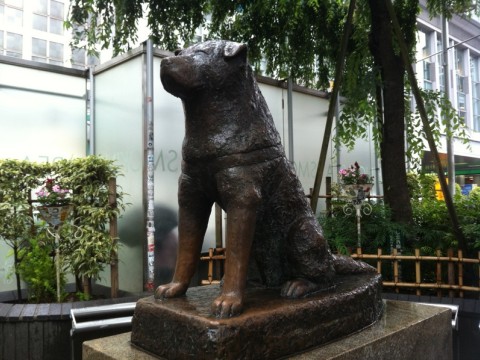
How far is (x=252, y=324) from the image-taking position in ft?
5.22

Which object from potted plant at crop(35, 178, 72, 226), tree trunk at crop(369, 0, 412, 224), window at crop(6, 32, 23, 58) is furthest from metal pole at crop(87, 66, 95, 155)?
window at crop(6, 32, 23, 58)

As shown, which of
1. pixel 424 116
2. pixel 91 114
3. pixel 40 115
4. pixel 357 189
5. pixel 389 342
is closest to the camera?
pixel 389 342

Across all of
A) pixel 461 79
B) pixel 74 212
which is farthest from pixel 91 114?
pixel 461 79

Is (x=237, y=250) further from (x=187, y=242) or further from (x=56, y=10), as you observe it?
(x=56, y=10)

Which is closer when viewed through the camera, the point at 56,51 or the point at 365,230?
the point at 365,230

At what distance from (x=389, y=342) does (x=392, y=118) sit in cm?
407

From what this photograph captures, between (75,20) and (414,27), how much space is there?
4.83 metres

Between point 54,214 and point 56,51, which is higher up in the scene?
point 56,51

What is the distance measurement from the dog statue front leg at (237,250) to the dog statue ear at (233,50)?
610 mm

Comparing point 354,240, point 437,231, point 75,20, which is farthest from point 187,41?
point 437,231

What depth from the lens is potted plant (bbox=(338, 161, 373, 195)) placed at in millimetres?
5758

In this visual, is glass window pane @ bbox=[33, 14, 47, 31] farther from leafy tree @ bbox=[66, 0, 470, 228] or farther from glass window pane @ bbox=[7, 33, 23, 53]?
leafy tree @ bbox=[66, 0, 470, 228]

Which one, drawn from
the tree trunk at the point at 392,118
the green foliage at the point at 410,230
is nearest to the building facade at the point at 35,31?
the tree trunk at the point at 392,118

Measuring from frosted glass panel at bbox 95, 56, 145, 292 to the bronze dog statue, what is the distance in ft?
11.2
